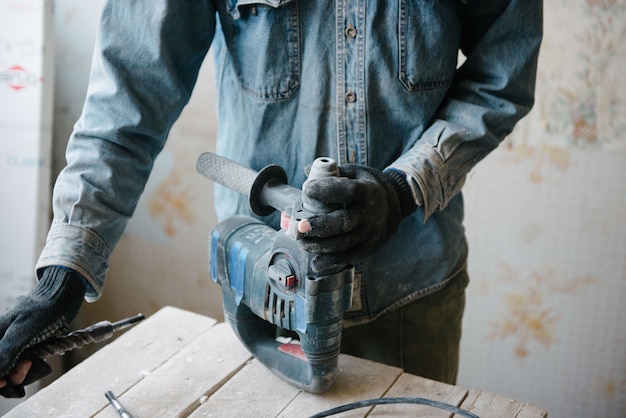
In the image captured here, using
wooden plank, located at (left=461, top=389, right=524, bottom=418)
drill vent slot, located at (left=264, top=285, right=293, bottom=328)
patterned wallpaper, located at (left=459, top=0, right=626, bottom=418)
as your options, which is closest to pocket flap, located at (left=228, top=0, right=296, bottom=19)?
drill vent slot, located at (left=264, top=285, right=293, bottom=328)

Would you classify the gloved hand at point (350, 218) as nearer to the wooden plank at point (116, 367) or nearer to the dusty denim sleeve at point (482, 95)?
the dusty denim sleeve at point (482, 95)

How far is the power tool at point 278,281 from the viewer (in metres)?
0.90

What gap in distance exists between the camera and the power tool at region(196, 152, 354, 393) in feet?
2.95

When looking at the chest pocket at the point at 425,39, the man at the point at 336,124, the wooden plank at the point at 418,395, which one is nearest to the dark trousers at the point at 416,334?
the man at the point at 336,124

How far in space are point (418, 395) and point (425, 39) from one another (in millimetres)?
538

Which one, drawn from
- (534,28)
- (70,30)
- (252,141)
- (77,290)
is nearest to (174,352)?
(77,290)

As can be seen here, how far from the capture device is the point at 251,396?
3.33 feet

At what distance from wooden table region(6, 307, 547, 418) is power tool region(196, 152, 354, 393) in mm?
36

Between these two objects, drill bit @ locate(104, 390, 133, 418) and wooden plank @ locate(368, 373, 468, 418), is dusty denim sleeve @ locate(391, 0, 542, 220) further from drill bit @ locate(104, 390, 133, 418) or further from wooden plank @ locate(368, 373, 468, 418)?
drill bit @ locate(104, 390, 133, 418)

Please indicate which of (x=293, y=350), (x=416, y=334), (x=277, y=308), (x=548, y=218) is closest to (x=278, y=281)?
(x=277, y=308)

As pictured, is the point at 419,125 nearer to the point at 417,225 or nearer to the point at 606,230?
the point at 417,225

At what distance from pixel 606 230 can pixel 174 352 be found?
1146mm

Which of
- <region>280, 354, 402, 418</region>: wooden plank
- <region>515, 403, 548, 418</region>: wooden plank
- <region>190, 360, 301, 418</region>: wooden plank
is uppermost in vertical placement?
<region>515, 403, 548, 418</region>: wooden plank

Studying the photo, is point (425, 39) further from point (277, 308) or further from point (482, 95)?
point (277, 308)
